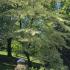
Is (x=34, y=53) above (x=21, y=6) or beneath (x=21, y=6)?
beneath

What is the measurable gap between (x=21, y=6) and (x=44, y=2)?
133 centimetres

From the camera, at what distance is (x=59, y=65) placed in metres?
15.3

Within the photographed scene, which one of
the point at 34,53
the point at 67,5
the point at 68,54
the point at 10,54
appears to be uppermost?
the point at 67,5

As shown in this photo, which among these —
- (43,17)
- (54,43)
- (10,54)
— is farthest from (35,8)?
(10,54)

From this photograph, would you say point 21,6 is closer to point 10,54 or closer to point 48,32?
point 48,32

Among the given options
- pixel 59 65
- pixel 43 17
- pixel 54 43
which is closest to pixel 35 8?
pixel 43 17

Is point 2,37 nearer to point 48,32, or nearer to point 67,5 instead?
point 48,32

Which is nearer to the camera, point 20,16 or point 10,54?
point 20,16

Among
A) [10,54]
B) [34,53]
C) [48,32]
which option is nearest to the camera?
[48,32]

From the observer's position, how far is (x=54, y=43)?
48.5 feet

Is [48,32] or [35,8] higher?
[35,8]

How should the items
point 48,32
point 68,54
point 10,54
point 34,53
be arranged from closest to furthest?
point 48,32 → point 34,53 → point 68,54 → point 10,54

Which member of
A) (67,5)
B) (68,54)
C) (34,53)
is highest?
(67,5)

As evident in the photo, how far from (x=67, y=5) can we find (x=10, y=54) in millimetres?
6422
